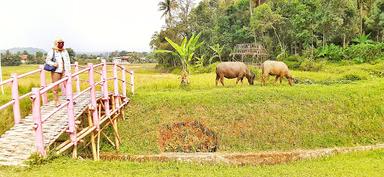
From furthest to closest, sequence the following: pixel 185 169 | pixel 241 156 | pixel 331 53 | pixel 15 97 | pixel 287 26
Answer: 1. pixel 287 26
2. pixel 331 53
3. pixel 241 156
4. pixel 15 97
5. pixel 185 169

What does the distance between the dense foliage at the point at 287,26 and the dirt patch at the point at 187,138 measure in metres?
18.5

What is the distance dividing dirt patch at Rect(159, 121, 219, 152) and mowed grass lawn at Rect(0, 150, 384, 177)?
11.7 ft

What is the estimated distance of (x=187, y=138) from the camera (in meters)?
11.7

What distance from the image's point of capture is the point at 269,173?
724 cm

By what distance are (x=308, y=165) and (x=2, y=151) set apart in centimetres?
527

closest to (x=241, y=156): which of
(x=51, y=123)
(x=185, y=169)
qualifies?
(x=185, y=169)

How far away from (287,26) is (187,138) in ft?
71.6

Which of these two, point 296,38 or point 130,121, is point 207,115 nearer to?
point 130,121

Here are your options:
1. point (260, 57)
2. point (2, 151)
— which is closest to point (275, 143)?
point (2, 151)

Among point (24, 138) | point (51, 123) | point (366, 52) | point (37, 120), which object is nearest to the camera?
point (37, 120)

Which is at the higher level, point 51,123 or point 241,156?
point 51,123

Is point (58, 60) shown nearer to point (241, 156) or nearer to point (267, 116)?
point (241, 156)

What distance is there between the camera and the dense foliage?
93.0ft

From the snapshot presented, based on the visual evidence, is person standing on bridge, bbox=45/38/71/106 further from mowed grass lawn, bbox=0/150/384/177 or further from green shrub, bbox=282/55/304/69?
green shrub, bbox=282/55/304/69
